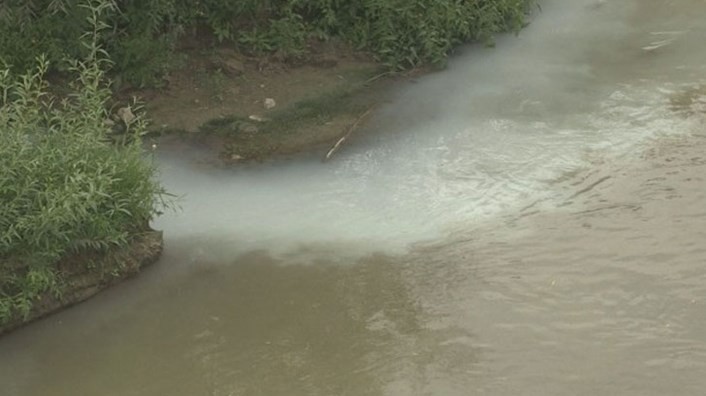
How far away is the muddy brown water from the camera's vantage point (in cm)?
493

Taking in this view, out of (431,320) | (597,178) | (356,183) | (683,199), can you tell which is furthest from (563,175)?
(431,320)

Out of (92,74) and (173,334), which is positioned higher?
(92,74)

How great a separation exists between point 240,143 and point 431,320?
7.80ft

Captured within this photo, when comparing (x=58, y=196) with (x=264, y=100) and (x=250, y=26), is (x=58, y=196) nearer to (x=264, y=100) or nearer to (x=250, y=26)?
(x=264, y=100)

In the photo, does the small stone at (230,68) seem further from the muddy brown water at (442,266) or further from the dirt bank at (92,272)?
the dirt bank at (92,272)

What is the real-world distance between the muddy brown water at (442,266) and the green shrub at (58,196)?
288 millimetres

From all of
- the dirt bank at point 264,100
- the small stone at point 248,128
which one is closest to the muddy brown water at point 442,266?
the dirt bank at point 264,100

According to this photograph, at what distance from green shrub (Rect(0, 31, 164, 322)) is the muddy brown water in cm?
29

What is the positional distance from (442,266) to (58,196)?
2.00 metres

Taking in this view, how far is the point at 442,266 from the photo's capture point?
18.7 ft

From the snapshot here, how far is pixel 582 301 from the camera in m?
5.31

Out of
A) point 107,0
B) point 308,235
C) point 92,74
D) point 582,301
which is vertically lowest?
point 582,301

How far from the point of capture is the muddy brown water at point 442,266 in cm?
493

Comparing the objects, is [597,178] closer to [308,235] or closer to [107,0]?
[308,235]
